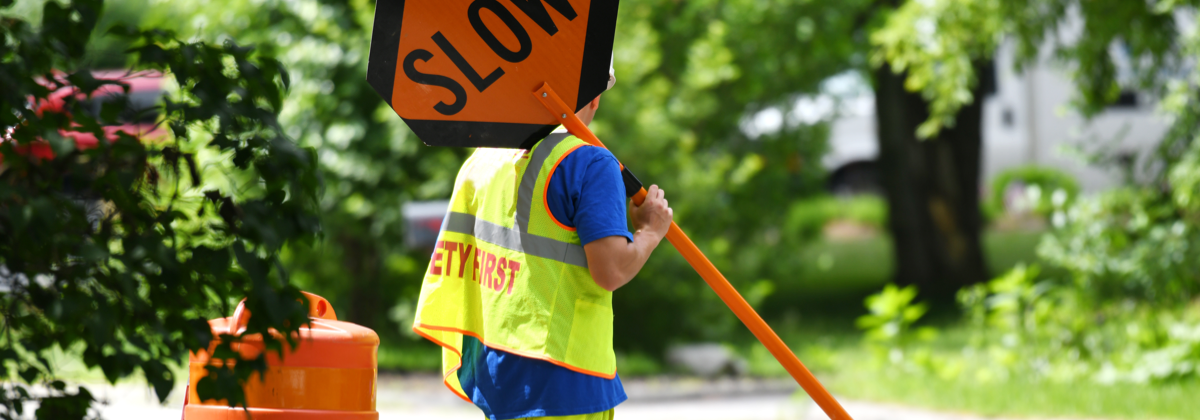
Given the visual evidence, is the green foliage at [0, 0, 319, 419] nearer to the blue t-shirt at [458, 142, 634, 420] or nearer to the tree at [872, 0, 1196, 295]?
the blue t-shirt at [458, 142, 634, 420]

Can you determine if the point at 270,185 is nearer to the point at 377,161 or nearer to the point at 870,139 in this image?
the point at 377,161

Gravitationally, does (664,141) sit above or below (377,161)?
above

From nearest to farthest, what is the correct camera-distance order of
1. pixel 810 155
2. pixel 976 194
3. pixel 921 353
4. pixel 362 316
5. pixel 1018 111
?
pixel 921 353
pixel 362 316
pixel 810 155
pixel 976 194
pixel 1018 111

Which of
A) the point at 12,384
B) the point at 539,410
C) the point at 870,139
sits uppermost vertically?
the point at 870,139

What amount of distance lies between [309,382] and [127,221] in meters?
0.60

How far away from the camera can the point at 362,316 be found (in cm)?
856

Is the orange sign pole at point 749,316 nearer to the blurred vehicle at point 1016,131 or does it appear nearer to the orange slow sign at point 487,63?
the orange slow sign at point 487,63

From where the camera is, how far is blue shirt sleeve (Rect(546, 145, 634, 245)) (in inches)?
88.0

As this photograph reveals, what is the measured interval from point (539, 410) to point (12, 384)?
40.8 inches

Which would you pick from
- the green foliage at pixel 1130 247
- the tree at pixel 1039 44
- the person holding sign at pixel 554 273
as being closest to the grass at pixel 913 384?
the green foliage at pixel 1130 247

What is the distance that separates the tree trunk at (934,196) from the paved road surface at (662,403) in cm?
612

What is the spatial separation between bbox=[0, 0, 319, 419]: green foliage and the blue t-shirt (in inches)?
21.7

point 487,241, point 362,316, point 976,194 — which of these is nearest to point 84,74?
point 487,241

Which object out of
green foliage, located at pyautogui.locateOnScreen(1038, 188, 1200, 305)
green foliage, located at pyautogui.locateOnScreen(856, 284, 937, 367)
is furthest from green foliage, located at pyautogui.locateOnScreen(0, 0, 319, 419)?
green foliage, located at pyautogui.locateOnScreen(856, 284, 937, 367)
